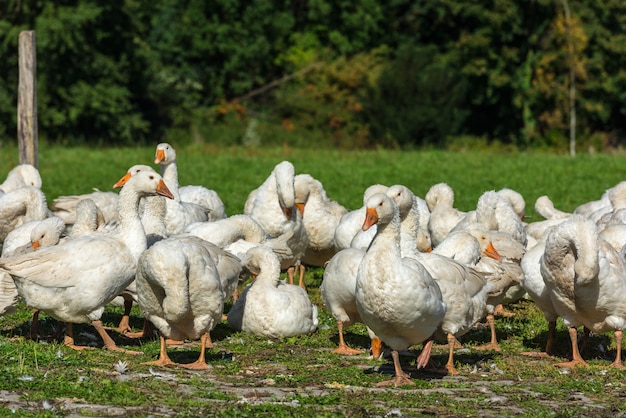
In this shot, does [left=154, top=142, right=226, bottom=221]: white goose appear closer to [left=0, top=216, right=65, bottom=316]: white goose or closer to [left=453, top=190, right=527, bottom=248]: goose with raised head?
[left=0, top=216, right=65, bottom=316]: white goose

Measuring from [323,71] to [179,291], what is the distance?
39870 millimetres

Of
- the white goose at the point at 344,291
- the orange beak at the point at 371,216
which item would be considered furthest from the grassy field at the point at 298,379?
the orange beak at the point at 371,216

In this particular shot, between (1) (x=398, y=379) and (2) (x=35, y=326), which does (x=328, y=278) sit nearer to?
(1) (x=398, y=379)

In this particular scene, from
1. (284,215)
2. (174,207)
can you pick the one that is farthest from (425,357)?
(174,207)

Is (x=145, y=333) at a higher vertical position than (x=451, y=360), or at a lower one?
lower

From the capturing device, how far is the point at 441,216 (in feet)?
53.0

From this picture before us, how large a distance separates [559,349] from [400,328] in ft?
9.71

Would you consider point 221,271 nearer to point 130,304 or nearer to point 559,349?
point 130,304

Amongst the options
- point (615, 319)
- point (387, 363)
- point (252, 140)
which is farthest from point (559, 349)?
point (252, 140)

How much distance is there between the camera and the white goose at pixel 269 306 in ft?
39.1

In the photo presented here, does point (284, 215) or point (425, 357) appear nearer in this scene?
point (425, 357)

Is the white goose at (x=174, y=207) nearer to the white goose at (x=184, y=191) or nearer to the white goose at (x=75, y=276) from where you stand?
the white goose at (x=184, y=191)

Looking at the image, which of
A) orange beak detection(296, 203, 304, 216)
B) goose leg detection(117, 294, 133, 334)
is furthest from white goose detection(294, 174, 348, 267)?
goose leg detection(117, 294, 133, 334)

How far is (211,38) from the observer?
167 ft
